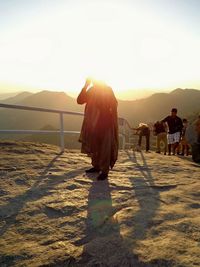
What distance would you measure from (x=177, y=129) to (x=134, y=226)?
8626 mm

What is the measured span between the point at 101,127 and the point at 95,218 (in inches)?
87.0

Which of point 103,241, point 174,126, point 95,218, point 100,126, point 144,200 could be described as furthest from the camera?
point 174,126

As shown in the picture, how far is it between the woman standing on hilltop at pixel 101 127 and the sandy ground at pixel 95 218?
354 millimetres

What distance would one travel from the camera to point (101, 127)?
558 cm

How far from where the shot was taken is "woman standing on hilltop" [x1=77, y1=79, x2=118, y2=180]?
5.54 metres

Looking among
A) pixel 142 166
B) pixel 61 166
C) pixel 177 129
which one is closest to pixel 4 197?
pixel 61 166

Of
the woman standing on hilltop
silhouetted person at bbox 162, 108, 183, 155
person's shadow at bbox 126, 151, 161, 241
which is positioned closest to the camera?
person's shadow at bbox 126, 151, 161, 241

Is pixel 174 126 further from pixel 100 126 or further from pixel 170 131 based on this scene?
pixel 100 126

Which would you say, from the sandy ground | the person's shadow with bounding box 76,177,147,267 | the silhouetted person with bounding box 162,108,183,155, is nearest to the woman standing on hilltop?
the sandy ground

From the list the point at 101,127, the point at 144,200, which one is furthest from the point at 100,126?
the point at 144,200

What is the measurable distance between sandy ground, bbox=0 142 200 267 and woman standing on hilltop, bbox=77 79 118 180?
0.35m

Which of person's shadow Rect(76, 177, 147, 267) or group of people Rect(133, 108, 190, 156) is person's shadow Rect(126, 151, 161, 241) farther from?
group of people Rect(133, 108, 190, 156)

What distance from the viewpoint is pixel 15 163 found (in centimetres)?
599

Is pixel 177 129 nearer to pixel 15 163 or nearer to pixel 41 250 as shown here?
pixel 15 163
